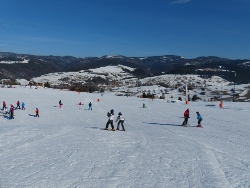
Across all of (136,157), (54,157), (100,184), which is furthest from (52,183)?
(136,157)

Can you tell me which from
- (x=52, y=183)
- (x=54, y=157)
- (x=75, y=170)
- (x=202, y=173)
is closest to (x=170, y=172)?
(x=202, y=173)

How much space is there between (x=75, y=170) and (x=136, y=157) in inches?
108

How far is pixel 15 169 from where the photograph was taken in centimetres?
934

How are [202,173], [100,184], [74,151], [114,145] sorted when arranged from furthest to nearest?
[114,145]
[74,151]
[202,173]
[100,184]

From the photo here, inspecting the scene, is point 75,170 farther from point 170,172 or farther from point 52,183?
point 170,172

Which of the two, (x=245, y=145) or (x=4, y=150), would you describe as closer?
(x=4, y=150)

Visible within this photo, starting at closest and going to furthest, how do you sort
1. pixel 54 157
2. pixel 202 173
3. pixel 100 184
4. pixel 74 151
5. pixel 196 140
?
pixel 100 184 → pixel 202 173 → pixel 54 157 → pixel 74 151 → pixel 196 140

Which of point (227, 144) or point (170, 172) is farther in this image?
point (227, 144)

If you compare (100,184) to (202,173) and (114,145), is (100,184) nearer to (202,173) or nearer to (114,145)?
(202,173)

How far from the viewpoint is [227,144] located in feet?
47.2

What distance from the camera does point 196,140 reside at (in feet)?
51.0

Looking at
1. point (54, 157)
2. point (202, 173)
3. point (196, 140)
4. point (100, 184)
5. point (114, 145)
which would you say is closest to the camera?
point (100, 184)

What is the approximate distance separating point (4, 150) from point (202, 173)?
26.1 ft

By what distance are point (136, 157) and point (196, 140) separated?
5.43 meters
